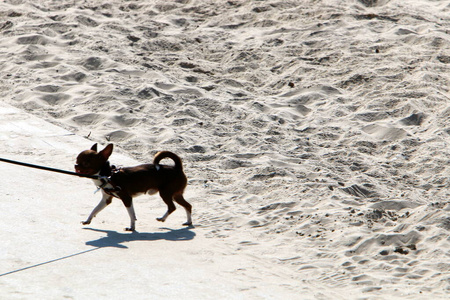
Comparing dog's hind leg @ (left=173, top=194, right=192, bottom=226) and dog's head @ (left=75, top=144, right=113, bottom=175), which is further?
dog's hind leg @ (left=173, top=194, right=192, bottom=226)

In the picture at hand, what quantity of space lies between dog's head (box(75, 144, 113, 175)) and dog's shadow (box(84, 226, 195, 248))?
0.54 metres

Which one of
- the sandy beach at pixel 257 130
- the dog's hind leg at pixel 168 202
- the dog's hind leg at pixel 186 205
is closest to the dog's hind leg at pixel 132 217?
the sandy beach at pixel 257 130

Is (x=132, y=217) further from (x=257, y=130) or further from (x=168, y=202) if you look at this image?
(x=257, y=130)

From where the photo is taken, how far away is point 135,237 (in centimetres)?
551

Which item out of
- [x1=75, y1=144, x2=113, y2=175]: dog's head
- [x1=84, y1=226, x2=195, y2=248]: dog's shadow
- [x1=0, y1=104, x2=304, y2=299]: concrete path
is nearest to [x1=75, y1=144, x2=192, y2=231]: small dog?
[x1=75, y1=144, x2=113, y2=175]: dog's head

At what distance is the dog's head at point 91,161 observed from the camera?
5.41 m

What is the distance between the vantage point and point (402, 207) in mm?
6414

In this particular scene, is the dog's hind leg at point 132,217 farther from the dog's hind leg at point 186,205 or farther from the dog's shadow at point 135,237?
the dog's hind leg at point 186,205

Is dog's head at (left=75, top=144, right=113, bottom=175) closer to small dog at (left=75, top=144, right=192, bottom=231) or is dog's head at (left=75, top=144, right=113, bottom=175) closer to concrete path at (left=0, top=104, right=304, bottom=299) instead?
small dog at (left=75, top=144, right=192, bottom=231)

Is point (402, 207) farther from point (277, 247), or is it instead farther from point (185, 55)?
point (185, 55)

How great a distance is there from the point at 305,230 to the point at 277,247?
17.3 inches

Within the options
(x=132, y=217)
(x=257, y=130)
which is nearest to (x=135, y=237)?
(x=132, y=217)

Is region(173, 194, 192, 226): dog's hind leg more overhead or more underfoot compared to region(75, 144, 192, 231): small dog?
more underfoot

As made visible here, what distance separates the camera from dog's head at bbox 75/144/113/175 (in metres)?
5.41
